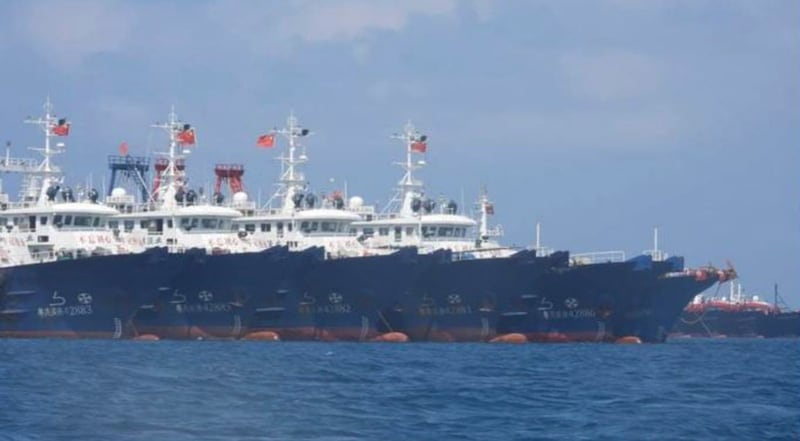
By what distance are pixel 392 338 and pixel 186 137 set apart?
1713 centimetres

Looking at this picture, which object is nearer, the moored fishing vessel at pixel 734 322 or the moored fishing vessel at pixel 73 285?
the moored fishing vessel at pixel 73 285

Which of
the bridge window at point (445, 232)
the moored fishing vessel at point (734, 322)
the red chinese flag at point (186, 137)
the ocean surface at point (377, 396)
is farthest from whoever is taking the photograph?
the moored fishing vessel at point (734, 322)

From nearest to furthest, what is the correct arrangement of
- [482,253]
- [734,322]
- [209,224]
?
[209,224], [482,253], [734,322]

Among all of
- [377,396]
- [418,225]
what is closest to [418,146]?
[418,225]

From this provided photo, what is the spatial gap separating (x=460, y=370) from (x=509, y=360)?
8967mm

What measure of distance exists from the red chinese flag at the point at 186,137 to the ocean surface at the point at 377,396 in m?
24.8

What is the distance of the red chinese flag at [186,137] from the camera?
92.7 m

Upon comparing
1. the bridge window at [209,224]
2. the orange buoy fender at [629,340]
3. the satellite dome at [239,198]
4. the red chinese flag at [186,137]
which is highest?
the red chinese flag at [186,137]

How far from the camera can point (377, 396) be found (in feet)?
149

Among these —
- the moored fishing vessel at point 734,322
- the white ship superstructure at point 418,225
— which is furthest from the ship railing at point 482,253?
the moored fishing vessel at point 734,322

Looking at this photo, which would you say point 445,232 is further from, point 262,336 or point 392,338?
point 262,336

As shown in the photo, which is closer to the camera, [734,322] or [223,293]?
[223,293]

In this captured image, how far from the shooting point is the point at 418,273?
Result: 8325 centimetres

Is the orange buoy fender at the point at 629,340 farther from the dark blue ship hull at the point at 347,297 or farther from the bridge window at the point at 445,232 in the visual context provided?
the bridge window at the point at 445,232
